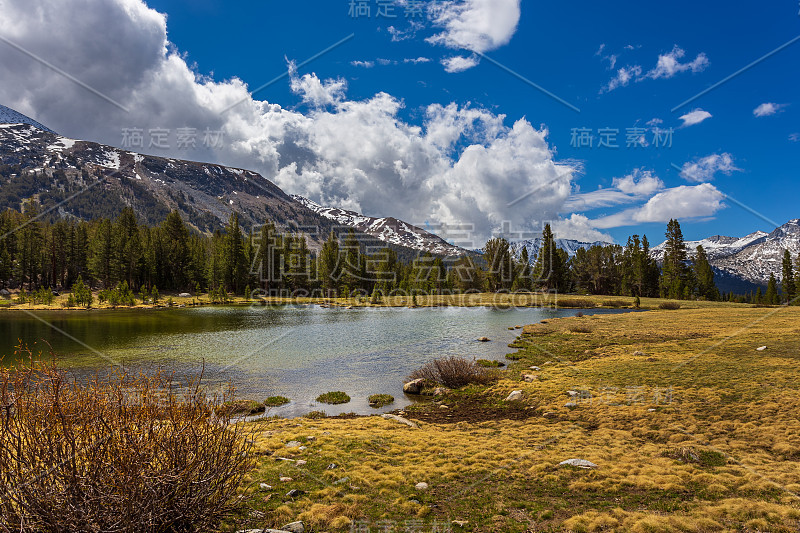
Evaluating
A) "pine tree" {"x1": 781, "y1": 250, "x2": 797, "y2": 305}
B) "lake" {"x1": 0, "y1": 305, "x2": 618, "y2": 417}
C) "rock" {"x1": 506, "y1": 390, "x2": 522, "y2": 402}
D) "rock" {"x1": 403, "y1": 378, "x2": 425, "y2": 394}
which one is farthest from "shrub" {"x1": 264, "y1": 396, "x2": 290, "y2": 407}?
"pine tree" {"x1": 781, "y1": 250, "x2": 797, "y2": 305}

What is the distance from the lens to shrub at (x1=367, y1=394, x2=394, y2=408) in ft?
65.8

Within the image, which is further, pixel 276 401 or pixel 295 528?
pixel 276 401

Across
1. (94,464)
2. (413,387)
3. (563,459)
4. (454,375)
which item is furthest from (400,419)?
(94,464)

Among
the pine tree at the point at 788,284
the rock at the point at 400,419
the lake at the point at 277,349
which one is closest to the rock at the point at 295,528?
the rock at the point at 400,419

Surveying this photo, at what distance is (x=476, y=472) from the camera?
36.1 ft

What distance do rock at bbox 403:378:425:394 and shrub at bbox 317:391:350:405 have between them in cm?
352

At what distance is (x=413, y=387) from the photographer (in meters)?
22.2

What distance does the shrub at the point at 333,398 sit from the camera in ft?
67.1

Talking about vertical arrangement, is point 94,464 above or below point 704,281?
below

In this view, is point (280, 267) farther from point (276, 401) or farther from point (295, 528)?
point (295, 528)

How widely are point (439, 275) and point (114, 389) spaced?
13152cm

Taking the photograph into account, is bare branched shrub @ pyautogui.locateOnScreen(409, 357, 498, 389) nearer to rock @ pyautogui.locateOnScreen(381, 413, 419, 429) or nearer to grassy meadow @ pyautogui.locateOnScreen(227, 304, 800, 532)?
grassy meadow @ pyautogui.locateOnScreen(227, 304, 800, 532)

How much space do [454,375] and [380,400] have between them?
5.35 metres

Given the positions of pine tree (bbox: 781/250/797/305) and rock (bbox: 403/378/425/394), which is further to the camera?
pine tree (bbox: 781/250/797/305)
